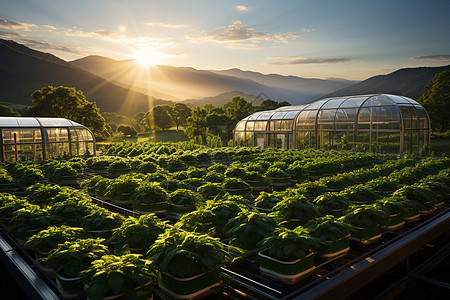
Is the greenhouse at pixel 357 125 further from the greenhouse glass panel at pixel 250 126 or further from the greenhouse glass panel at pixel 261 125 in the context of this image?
the greenhouse glass panel at pixel 250 126

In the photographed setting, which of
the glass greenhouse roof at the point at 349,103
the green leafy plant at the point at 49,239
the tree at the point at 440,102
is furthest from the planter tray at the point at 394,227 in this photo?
the tree at the point at 440,102

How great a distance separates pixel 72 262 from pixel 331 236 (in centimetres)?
410

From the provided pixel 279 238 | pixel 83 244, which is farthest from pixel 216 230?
pixel 83 244

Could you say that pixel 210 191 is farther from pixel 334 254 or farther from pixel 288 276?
pixel 288 276

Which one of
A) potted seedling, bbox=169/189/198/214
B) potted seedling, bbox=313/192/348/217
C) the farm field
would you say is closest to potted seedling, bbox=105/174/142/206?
the farm field

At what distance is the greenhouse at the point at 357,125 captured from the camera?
2538 centimetres

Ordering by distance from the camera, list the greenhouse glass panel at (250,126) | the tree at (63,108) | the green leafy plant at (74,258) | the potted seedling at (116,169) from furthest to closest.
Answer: the tree at (63,108), the greenhouse glass panel at (250,126), the potted seedling at (116,169), the green leafy plant at (74,258)

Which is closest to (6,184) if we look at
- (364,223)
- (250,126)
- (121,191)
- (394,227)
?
(121,191)

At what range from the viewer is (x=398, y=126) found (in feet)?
81.5

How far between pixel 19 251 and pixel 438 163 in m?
17.4

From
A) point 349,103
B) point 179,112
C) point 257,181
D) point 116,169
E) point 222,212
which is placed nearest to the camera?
point 222,212

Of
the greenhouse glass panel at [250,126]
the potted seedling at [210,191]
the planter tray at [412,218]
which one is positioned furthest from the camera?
the greenhouse glass panel at [250,126]

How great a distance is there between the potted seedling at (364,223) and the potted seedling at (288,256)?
167cm

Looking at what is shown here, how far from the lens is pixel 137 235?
485 centimetres
